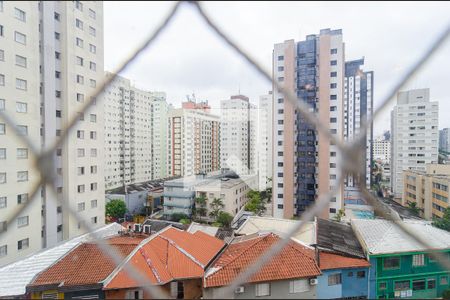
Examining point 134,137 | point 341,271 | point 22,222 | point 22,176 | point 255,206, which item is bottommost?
point 255,206

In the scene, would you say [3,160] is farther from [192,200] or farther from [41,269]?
[192,200]

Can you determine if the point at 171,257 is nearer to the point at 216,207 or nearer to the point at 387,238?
the point at 387,238

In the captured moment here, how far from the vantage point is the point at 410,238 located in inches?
11.2

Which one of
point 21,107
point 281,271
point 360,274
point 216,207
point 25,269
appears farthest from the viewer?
point 216,207

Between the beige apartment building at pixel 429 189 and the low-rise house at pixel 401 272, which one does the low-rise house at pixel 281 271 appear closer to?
the low-rise house at pixel 401 272

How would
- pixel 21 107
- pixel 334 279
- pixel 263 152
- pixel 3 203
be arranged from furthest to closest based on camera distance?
1. pixel 263 152
2. pixel 3 203
3. pixel 21 107
4. pixel 334 279

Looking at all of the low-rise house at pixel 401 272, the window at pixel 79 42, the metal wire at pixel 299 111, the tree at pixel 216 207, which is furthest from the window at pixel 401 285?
the window at pixel 79 42

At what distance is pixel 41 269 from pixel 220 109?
42.3 ft

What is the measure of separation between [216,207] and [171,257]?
6307mm

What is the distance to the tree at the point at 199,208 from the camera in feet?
29.7

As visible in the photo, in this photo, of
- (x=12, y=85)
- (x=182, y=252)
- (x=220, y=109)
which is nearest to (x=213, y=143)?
(x=220, y=109)

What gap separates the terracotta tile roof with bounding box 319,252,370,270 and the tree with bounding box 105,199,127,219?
6.67 meters

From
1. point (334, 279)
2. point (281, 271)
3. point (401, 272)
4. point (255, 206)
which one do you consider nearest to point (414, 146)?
point (255, 206)

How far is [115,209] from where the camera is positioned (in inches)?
→ 325
